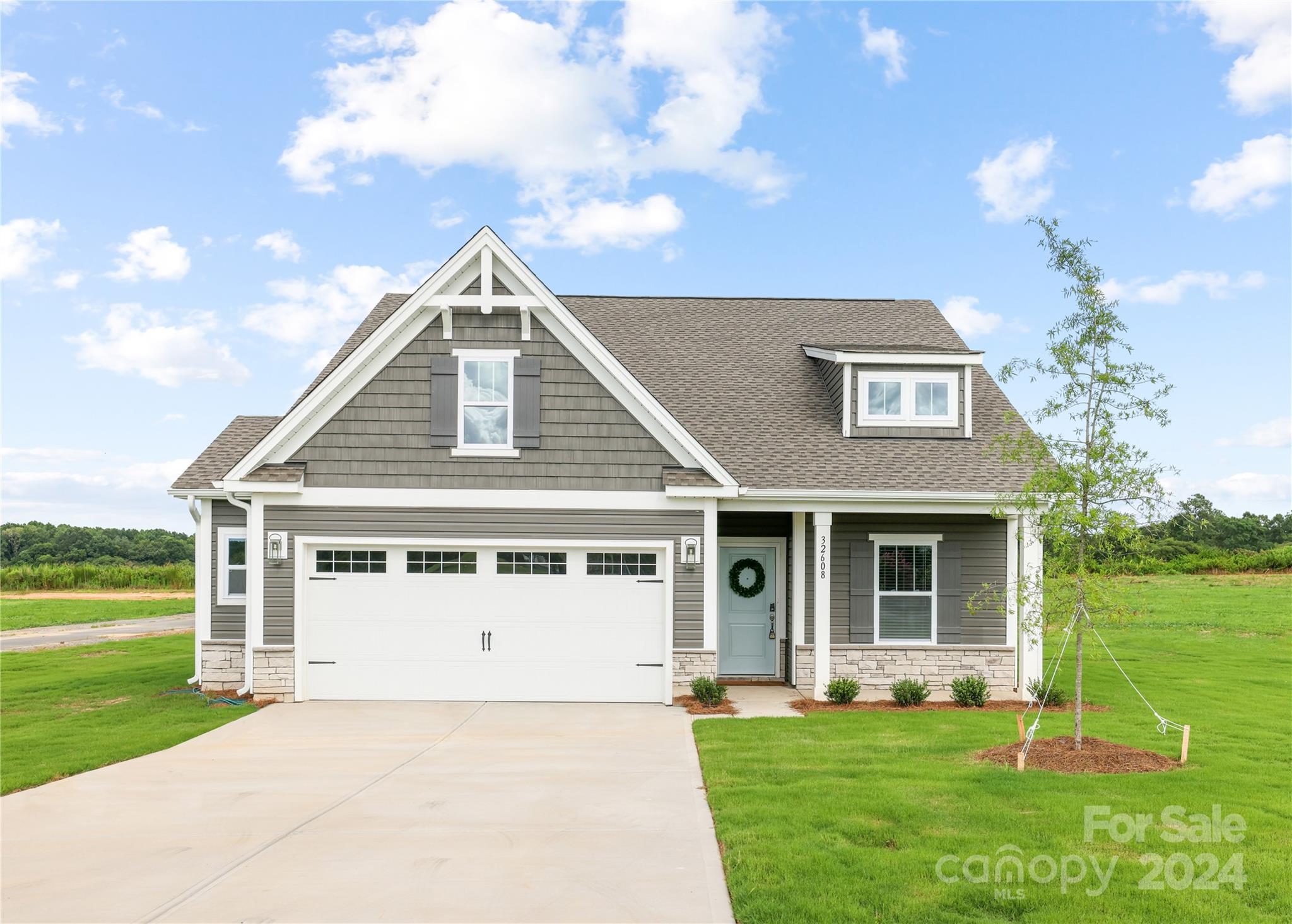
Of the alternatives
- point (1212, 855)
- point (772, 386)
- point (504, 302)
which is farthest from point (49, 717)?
point (1212, 855)

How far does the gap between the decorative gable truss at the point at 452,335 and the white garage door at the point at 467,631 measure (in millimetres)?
1617

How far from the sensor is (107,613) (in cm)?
3244

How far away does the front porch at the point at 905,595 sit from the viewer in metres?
14.0

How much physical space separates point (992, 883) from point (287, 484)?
10.4m

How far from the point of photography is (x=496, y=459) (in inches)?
528

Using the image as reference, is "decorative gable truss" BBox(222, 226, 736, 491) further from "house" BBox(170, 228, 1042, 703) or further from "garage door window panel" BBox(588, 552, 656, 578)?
"garage door window panel" BBox(588, 552, 656, 578)

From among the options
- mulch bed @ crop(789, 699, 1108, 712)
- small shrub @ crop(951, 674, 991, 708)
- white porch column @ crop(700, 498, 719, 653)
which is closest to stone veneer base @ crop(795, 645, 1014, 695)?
mulch bed @ crop(789, 699, 1108, 712)

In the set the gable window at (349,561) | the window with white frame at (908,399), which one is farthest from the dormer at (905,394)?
the gable window at (349,561)

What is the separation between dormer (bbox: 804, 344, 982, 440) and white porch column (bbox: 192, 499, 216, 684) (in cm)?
1057

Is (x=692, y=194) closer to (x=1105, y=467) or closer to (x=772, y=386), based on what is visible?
(x=772, y=386)

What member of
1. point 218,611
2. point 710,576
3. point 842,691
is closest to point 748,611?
point 710,576

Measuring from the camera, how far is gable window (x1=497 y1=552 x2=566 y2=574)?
13516 mm

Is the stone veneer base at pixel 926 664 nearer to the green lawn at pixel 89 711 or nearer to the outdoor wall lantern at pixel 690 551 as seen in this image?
the outdoor wall lantern at pixel 690 551

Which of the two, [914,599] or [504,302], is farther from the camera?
[914,599]
